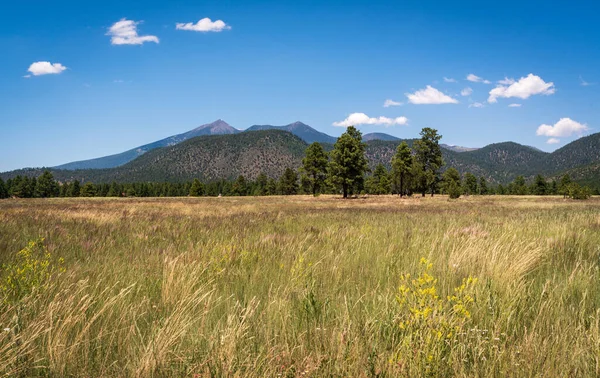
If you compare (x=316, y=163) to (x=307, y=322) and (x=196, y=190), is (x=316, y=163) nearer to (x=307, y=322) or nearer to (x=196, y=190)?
(x=196, y=190)

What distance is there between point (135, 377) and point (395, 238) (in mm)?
5589

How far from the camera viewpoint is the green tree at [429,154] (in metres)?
56.7

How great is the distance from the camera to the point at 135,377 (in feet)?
5.47

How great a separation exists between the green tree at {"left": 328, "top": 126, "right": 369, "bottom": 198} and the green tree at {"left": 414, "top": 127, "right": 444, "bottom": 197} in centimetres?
1395

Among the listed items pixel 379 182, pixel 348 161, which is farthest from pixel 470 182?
pixel 348 161

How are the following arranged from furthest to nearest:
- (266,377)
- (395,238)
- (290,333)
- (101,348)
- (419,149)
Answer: (419,149) → (395,238) → (290,333) → (101,348) → (266,377)

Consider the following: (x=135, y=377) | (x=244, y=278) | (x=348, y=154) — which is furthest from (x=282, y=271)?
(x=348, y=154)

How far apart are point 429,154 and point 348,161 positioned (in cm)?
1953

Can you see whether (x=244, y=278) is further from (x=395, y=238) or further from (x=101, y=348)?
(x=395, y=238)

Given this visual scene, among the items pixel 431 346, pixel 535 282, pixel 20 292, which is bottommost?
pixel 535 282

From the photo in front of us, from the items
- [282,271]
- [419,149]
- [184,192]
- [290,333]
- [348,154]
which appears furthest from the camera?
[184,192]

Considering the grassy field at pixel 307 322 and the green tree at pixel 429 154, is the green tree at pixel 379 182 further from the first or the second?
the grassy field at pixel 307 322

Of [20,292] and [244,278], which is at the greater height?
[20,292]

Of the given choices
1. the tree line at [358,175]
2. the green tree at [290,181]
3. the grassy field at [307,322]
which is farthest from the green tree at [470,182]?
the grassy field at [307,322]
